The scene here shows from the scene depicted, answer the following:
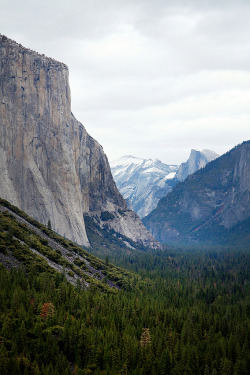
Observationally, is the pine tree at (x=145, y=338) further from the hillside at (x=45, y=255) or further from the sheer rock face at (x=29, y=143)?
the sheer rock face at (x=29, y=143)

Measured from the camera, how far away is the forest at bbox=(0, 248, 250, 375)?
65125 mm

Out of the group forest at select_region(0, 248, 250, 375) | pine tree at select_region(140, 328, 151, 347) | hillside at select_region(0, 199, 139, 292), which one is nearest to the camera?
forest at select_region(0, 248, 250, 375)

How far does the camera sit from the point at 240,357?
253ft

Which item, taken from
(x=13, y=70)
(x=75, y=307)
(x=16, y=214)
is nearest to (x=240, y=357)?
(x=75, y=307)

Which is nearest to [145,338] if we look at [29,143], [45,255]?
[45,255]

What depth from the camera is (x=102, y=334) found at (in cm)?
7388

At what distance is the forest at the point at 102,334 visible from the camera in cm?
6512

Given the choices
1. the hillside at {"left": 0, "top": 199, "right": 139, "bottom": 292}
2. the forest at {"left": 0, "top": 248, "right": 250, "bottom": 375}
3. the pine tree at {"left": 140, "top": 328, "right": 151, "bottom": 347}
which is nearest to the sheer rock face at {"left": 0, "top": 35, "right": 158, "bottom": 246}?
the hillside at {"left": 0, "top": 199, "right": 139, "bottom": 292}

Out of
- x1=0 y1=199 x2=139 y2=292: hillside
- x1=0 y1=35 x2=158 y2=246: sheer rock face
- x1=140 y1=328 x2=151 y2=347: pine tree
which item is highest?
x1=0 y1=35 x2=158 y2=246: sheer rock face

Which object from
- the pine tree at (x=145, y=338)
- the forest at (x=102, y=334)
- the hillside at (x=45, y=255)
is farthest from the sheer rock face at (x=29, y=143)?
the pine tree at (x=145, y=338)

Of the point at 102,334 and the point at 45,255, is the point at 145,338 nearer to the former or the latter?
the point at 102,334

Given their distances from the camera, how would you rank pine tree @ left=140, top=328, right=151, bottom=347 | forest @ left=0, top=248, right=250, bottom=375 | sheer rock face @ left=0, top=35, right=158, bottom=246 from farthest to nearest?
sheer rock face @ left=0, top=35, right=158, bottom=246 < pine tree @ left=140, top=328, right=151, bottom=347 < forest @ left=0, top=248, right=250, bottom=375

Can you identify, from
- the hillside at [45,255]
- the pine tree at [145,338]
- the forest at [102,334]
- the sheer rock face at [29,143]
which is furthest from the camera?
the sheer rock face at [29,143]

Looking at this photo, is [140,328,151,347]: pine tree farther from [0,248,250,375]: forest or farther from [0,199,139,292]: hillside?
[0,199,139,292]: hillside
